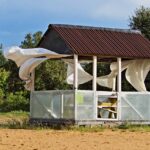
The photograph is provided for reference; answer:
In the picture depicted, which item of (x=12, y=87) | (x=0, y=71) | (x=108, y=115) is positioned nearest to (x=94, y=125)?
(x=108, y=115)

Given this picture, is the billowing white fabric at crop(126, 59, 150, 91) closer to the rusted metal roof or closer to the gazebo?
the gazebo

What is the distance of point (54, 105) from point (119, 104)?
9.05ft

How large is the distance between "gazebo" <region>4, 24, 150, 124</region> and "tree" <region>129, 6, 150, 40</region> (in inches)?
581

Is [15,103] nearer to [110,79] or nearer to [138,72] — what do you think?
[110,79]

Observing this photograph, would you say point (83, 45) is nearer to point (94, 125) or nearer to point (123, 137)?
point (94, 125)

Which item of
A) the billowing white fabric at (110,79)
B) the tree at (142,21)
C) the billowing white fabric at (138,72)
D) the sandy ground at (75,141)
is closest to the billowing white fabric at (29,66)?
the billowing white fabric at (110,79)

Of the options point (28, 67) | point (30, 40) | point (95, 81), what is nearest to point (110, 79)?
point (95, 81)

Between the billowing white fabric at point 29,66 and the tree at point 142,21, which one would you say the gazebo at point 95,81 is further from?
the tree at point 142,21

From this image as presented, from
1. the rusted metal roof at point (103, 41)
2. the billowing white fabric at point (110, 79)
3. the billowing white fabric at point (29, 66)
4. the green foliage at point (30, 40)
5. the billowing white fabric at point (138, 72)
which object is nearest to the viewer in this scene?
the rusted metal roof at point (103, 41)

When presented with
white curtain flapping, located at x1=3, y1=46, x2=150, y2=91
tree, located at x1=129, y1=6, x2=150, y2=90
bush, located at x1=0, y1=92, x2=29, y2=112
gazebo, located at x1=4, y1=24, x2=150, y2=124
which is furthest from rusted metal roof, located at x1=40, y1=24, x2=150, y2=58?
bush, located at x1=0, y1=92, x2=29, y2=112

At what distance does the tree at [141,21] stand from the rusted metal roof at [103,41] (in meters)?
14.7

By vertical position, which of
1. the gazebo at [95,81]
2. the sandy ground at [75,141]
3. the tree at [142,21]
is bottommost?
the sandy ground at [75,141]

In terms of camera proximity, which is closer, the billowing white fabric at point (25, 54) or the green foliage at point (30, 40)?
the billowing white fabric at point (25, 54)

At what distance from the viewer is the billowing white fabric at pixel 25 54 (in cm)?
2481
